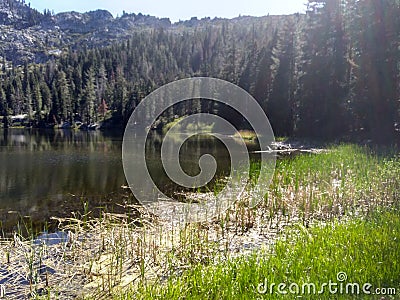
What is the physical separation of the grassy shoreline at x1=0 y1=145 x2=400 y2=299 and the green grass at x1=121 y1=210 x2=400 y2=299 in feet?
0.07

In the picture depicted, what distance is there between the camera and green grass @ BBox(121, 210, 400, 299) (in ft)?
19.1

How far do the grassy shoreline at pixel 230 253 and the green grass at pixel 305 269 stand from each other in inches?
0.8

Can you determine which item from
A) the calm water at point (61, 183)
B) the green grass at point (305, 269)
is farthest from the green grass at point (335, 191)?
the calm water at point (61, 183)

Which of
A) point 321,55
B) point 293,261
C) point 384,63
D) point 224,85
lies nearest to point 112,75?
point 224,85

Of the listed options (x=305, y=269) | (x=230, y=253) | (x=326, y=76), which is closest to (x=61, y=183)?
(x=230, y=253)

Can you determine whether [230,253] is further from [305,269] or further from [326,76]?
[326,76]

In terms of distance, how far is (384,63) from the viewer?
31.1 meters

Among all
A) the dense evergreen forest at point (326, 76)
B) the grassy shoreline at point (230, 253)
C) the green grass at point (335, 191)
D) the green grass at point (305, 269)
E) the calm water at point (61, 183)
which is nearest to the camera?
the green grass at point (305, 269)

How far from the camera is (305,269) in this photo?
6438mm

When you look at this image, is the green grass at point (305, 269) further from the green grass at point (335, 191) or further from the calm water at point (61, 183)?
the calm water at point (61, 183)

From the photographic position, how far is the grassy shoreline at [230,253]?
635 cm

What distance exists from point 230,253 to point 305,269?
2490 millimetres

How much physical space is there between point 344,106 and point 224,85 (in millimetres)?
36776

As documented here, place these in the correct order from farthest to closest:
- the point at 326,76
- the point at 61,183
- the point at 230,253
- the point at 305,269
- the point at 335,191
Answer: the point at 326,76 → the point at 61,183 → the point at 335,191 → the point at 230,253 → the point at 305,269
